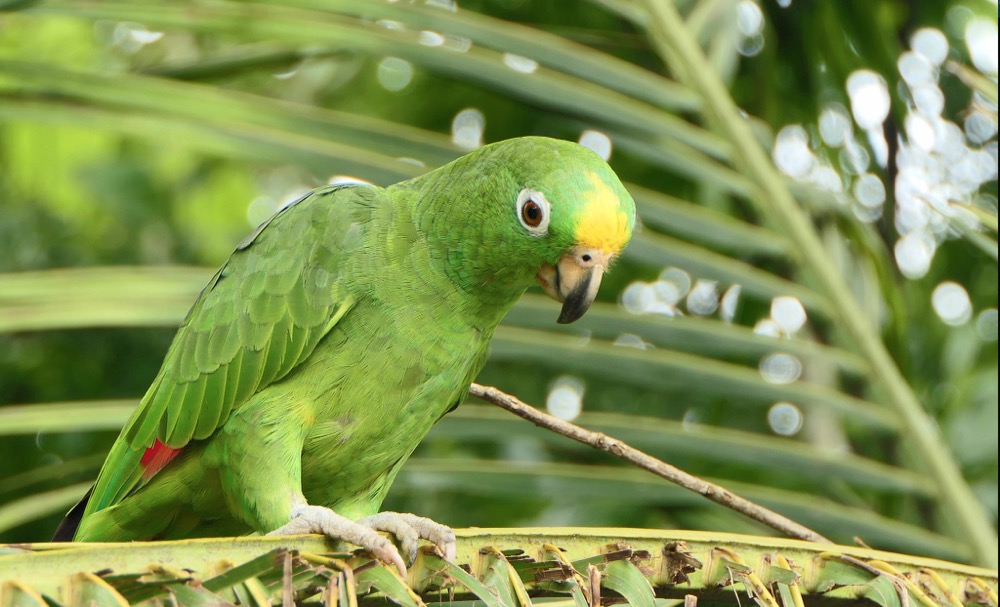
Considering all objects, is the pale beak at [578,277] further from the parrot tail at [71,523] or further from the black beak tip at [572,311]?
the parrot tail at [71,523]

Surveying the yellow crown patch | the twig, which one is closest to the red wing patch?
the twig

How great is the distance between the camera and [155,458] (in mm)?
2094

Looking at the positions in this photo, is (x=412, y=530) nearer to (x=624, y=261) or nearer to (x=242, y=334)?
(x=242, y=334)

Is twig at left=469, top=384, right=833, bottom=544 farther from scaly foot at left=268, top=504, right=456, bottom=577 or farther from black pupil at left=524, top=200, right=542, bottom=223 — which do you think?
black pupil at left=524, top=200, right=542, bottom=223

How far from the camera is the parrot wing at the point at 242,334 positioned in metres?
2.00

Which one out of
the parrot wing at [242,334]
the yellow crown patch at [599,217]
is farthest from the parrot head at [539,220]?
the parrot wing at [242,334]

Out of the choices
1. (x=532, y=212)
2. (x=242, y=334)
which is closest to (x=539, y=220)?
(x=532, y=212)

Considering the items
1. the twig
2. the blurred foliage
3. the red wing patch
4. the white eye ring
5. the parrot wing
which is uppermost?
the blurred foliage

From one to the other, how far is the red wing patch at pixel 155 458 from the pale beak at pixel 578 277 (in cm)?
88

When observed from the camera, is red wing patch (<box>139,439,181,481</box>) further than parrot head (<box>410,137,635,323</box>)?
Yes

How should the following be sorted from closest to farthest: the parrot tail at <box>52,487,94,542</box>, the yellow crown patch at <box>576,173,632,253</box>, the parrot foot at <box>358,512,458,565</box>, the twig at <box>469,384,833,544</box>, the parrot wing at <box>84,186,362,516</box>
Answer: the parrot foot at <box>358,512,458,565</box> < the twig at <box>469,384,833,544</box> < the yellow crown patch at <box>576,173,632,253</box> < the parrot wing at <box>84,186,362,516</box> < the parrot tail at <box>52,487,94,542</box>

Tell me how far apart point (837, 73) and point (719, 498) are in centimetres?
174

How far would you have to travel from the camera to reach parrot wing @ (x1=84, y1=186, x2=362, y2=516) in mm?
1999

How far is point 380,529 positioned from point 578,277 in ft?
2.01
